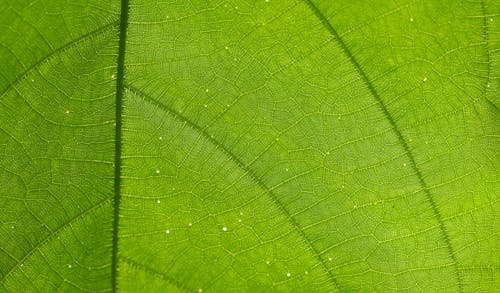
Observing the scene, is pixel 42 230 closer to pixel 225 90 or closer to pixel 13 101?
pixel 13 101

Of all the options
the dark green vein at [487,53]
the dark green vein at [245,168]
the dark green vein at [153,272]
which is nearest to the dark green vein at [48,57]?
the dark green vein at [245,168]

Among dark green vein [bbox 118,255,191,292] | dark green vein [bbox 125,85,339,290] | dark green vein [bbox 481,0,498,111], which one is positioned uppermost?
dark green vein [bbox 481,0,498,111]

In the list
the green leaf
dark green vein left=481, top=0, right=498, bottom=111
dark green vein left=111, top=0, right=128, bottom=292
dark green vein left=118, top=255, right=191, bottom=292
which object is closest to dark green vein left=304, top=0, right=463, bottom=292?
the green leaf

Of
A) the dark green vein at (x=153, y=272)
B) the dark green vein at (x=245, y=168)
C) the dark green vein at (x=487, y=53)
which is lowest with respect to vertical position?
the dark green vein at (x=153, y=272)

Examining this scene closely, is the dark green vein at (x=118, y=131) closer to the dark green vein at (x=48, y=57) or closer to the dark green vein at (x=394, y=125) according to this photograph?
the dark green vein at (x=48, y=57)

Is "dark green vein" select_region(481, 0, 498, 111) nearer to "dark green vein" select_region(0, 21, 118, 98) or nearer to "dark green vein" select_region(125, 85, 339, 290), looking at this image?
"dark green vein" select_region(125, 85, 339, 290)

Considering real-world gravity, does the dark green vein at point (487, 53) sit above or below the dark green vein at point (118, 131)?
above

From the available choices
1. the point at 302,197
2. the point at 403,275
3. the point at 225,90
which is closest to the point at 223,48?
the point at 225,90
